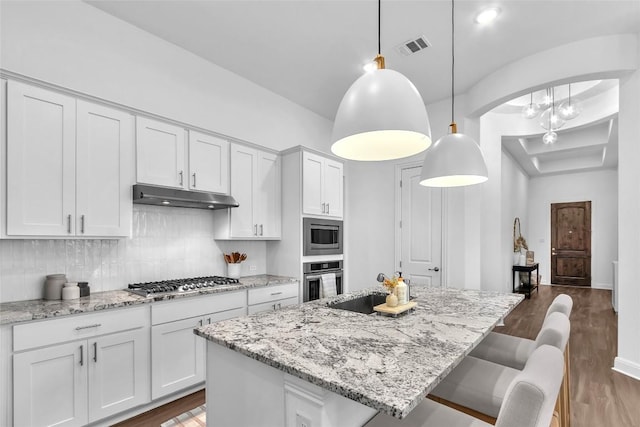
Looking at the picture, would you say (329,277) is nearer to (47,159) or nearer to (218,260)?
(218,260)

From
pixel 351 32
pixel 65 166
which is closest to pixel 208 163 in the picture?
pixel 65 166

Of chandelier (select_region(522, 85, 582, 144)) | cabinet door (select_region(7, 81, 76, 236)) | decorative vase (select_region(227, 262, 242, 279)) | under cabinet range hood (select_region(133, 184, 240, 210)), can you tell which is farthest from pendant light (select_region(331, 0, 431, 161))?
chandelier (select_region(522, 85, 582, 144))

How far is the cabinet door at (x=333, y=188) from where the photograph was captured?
4031 mm

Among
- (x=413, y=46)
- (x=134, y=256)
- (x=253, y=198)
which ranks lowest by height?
(x=134, y=256)

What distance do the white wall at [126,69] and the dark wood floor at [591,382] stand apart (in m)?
2.47

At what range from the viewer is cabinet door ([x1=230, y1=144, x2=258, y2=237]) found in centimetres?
331

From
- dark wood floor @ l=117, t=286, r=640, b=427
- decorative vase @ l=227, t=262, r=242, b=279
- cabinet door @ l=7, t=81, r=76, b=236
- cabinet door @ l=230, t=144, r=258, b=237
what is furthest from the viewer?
decorative vase @ l=227, t=262, r=242, b=279

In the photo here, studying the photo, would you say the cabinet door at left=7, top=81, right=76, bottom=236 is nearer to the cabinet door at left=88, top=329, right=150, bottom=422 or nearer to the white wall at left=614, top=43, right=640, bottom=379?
the cabinet door at left=88, top=329, right=150, bottom=422

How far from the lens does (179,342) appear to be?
255 cm

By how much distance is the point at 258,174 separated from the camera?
3578 millimetres

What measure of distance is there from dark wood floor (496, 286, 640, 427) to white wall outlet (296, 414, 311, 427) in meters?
2.26

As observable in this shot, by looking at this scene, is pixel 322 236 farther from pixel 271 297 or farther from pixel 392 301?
pixel 392 301

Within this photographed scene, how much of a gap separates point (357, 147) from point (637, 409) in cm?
293

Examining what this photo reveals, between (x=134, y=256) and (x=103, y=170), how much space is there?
2.62 feet
